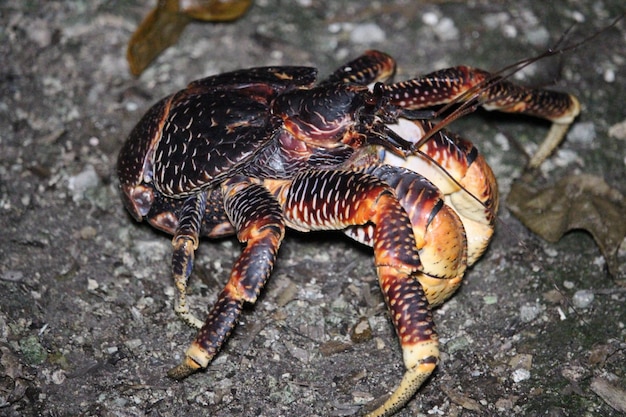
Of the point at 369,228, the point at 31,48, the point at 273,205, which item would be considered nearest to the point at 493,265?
the point at 369,228

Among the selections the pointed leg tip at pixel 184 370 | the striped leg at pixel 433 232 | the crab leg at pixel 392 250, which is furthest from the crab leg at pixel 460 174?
the pointed leg tip at pixel 184 370

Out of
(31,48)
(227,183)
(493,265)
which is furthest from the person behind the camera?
(31,48)

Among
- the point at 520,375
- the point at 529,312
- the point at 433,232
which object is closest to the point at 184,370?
the point at 433,232

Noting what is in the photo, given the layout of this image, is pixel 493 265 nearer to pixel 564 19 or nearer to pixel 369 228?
pixel 369 228

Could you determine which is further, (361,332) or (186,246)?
(361,332)

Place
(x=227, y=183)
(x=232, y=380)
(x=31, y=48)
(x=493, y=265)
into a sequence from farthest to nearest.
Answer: (x=31, y=48) → (x=493, y=265) → (x=227, y=183) → (x=232, y=380)

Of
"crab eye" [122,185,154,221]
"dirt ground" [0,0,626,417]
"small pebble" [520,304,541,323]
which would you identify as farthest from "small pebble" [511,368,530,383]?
"crab eye" [122,185,154,221]

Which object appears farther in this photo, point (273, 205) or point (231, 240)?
point (231, 240)

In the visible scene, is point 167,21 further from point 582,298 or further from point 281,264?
point 582,298
